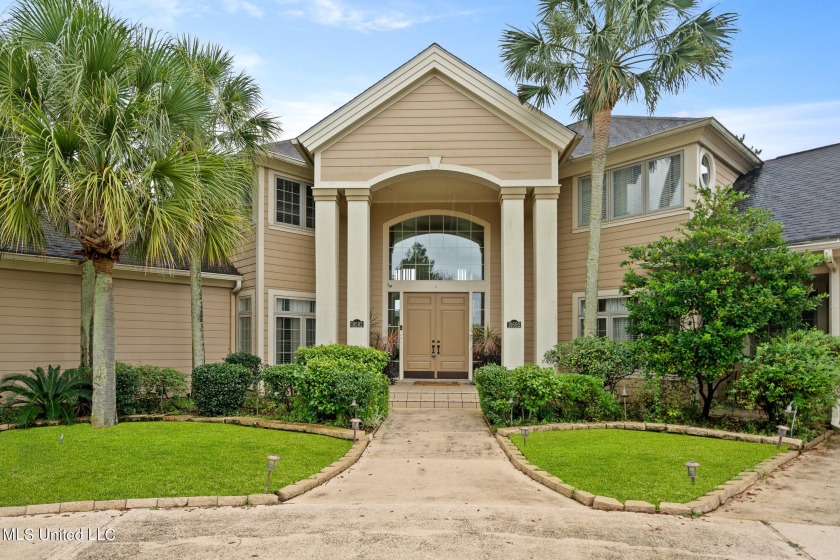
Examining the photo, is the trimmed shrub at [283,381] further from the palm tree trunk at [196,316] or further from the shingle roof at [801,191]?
the shingle roof at [801,191]

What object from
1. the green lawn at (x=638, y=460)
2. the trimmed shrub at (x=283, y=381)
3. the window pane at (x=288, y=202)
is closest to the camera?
the green lawn at (x=638, y=460)

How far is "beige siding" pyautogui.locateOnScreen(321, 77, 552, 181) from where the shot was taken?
38.0 feet

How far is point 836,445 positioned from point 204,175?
936 centimetres

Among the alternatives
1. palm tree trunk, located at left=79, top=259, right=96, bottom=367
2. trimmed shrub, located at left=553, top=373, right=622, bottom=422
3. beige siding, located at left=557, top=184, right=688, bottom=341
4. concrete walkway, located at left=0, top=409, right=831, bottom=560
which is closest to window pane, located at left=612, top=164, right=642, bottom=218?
beige siding, located at left=557, top=184, right=688, bottom=341

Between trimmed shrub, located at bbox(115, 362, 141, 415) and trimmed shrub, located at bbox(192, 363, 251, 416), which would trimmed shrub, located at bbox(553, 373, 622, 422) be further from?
trimmed shrub, located at bbox(115, 362, 141, 415)

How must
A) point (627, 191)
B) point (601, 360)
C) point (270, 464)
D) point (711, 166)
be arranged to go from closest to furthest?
point (270, 464)
point (601, 360)
point (711, 166)
point (627, 191)

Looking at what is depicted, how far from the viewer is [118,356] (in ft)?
36.8

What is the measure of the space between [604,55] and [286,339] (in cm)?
853

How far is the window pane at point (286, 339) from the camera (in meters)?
12.7

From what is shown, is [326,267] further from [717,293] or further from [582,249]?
[717,293]

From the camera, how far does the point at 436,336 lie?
13773 mm

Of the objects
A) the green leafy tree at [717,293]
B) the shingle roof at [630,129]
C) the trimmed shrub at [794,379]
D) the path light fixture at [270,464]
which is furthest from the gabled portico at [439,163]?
the path light fixture at [270,464]

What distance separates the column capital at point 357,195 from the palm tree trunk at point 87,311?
4746 millimetres

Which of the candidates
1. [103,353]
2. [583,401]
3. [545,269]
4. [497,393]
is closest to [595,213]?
[545,269]
